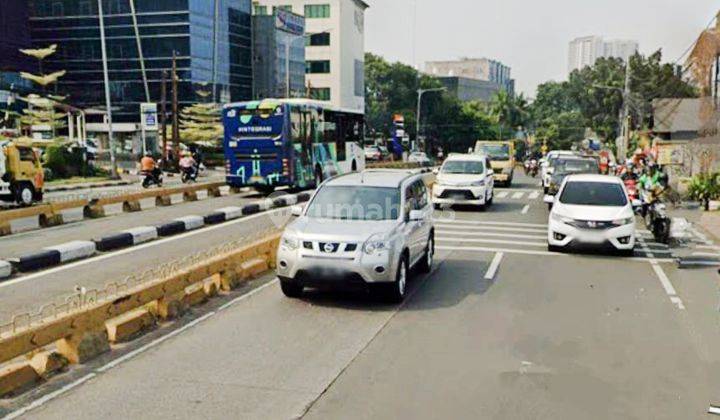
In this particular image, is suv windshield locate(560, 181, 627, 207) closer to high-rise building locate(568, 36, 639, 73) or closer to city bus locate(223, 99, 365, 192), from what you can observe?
city bus locate(223, 99, 365, 192)

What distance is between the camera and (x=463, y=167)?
76.5ft

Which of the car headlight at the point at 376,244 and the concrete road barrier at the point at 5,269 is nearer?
the car headlight at the point at 376,244

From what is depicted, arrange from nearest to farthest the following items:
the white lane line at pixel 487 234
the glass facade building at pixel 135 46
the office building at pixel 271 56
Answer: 1. the white lane line at pixel 487 234
2. the glass facade building at pixel 135 46
3. the office building at pixel 271 56

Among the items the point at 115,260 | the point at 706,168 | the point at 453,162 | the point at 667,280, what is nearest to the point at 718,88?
the point at 706,168

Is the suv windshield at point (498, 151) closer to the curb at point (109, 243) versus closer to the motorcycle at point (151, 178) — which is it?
the motorcycle at point (151, 178)

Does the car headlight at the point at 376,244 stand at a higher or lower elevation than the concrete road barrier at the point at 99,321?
higher

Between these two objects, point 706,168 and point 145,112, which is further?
point 145,112

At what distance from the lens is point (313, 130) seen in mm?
27062

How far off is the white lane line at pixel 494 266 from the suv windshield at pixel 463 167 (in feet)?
28.3

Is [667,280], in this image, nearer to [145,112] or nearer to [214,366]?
[214,366]

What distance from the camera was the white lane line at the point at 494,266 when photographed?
12281 mm

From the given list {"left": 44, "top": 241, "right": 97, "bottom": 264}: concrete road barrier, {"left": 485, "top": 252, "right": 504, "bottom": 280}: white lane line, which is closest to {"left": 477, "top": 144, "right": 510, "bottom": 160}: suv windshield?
{"left": 485, "top": 252, "right": 504, "bottom": 280}: white lane line

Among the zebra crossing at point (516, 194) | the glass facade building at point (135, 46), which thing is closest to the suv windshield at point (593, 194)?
the zebra crossing at point (516, 194)

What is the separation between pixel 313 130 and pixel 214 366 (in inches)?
799
